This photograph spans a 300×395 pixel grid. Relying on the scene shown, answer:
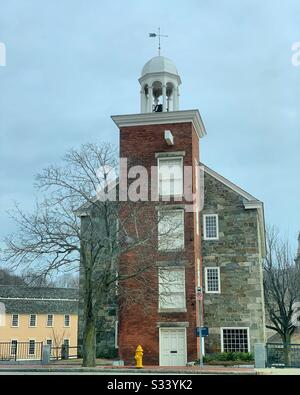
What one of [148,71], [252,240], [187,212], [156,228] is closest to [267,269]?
[252,240]

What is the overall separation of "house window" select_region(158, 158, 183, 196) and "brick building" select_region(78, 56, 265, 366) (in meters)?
0.06

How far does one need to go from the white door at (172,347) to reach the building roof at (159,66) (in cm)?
1503

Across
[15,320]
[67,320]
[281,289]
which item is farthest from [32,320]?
[281,289]

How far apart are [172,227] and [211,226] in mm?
3767

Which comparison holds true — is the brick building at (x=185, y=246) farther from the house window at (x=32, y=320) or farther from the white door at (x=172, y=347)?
the house window at (x=32, y=320)

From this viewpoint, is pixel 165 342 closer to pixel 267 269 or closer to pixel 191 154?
pixel 191 154

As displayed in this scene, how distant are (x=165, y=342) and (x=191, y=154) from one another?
34.2 ft

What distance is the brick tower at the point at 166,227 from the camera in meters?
27.3

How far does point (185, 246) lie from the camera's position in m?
28.5

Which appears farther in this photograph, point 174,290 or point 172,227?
point 172,227

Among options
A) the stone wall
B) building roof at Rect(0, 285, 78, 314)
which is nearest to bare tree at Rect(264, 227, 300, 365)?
the stone wall

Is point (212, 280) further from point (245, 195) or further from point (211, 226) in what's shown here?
point (245, 195)

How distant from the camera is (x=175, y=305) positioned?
27938 mm

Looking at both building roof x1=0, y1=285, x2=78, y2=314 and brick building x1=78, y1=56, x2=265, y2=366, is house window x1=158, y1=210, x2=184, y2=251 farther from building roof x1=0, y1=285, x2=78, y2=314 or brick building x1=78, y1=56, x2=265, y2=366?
building roof x1=0, y1=285, x2=78, y2=314
